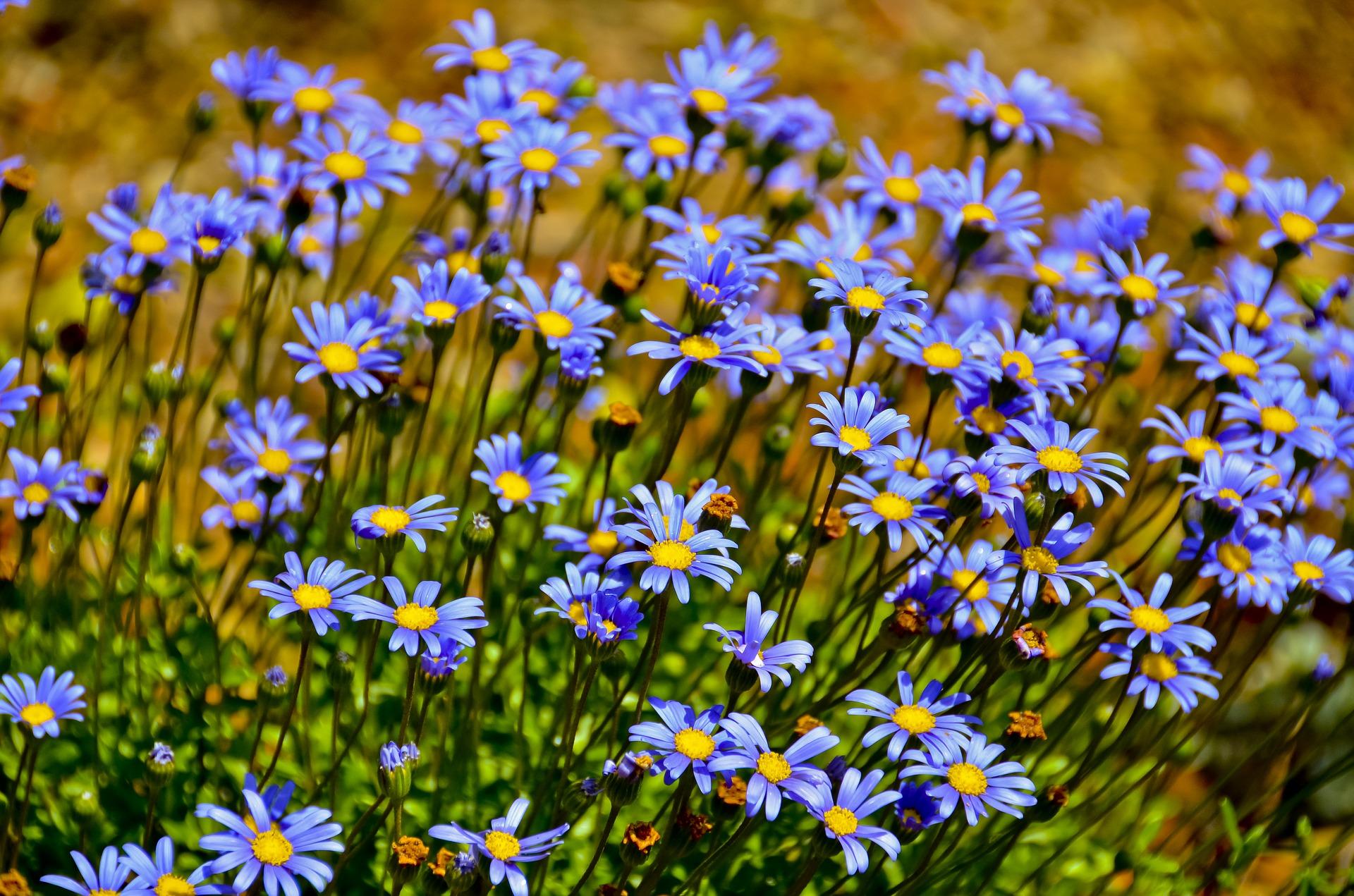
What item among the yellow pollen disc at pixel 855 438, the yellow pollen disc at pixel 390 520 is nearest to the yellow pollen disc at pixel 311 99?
the yellow pollen disc at pixel 390 520

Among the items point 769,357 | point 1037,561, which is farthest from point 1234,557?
point 769,357

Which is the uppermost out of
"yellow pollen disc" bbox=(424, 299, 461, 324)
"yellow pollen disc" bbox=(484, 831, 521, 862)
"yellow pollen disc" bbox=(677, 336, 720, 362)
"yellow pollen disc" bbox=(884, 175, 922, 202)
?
"yellow pollen disc" bbox=(884, 175, 922, 202)

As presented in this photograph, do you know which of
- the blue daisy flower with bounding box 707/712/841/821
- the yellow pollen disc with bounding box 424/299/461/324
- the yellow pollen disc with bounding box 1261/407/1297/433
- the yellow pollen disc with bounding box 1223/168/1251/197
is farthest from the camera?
the yellow pollen disc with bounding box 1223/168/1251/197

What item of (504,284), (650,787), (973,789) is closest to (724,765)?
(973,789)

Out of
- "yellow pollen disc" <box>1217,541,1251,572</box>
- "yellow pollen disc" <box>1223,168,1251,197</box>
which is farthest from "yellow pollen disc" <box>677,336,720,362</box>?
"yellow pollen disc" <box>1223,168,1251,197</box>

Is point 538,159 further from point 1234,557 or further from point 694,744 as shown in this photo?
point 1234,557

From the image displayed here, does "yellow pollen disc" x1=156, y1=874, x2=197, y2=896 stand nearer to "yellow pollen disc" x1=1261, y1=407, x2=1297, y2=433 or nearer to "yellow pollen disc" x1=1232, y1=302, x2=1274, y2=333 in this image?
"yellow pollen disc" x1=1261, y1=407, x2=1297, y2=433
